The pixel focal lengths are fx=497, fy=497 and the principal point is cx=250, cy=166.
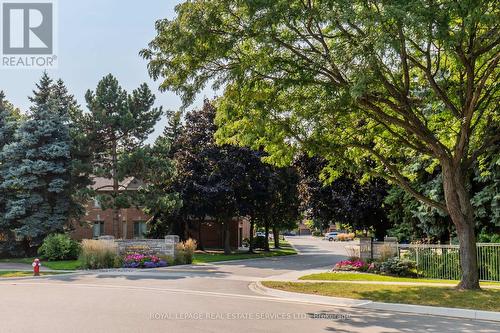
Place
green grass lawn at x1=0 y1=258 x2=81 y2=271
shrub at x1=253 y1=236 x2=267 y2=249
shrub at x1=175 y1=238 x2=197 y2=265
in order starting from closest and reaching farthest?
green grass lawn at x1=0 y1=258 x2=81 y2=271 → shrub at x1=175 y1=238 x2=197 y2=265 → shrub at x1=253 y1=236 x2=267 y2=249

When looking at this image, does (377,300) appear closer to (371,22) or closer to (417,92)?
(371,22)

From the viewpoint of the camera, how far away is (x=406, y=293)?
581 inches

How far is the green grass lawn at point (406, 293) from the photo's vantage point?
1269 centimetres

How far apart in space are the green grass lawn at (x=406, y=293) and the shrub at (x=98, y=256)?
11.1m

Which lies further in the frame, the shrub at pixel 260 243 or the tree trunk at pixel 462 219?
the shrub at pixel 260 243

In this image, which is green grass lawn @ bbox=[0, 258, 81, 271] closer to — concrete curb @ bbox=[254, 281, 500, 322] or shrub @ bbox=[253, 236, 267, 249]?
concrete curb @ bbox=[254, 281, 500, 322]

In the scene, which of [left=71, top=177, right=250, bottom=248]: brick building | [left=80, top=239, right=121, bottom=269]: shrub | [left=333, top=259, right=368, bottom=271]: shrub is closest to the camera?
[left=333, top=259, right=368, bottom=271]: shrub

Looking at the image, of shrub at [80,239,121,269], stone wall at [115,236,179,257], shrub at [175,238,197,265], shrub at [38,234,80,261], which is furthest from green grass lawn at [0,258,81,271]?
shrub at [175,238,197,265]

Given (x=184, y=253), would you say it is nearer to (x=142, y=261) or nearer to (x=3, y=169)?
(x=142, y=261)

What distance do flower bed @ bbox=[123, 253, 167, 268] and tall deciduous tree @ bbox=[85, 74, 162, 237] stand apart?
6.15m

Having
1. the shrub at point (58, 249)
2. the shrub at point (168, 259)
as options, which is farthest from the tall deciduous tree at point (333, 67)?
the shrub at point (58, 249)

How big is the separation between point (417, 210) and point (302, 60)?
13098 millimetres

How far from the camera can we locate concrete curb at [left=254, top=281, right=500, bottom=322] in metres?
11.6

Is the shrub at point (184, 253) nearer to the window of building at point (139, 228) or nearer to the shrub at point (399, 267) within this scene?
the shrub at point (399, 267)
